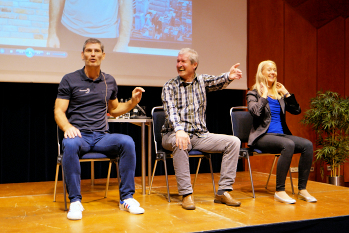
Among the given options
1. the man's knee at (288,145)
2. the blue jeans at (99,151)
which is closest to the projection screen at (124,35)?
the blue jeans at (99,151)

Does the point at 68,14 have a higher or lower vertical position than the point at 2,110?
higher

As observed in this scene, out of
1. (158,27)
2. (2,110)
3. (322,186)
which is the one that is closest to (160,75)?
(158,27)

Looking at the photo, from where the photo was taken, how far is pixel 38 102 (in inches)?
161

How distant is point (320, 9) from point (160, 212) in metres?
4.65

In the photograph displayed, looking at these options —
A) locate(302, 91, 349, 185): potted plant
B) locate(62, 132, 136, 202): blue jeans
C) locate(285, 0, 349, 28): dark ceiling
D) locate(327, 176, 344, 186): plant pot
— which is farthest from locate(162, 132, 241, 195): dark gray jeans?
locate(285, 0, 349, 28): dark ceiling

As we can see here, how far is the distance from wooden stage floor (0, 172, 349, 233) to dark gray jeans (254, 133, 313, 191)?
211mm

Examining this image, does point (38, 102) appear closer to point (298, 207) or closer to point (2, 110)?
point (2, 110)

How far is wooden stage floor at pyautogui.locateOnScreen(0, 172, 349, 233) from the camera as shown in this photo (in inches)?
79.5

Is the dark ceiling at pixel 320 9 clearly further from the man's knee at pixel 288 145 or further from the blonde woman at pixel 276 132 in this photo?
the man's knee at pixel 288 145

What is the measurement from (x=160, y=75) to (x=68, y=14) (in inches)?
52.8

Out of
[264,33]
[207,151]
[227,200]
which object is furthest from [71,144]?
[264,33]

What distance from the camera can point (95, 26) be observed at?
4168 millimetres

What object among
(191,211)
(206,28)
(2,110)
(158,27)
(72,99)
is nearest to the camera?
(191,211)

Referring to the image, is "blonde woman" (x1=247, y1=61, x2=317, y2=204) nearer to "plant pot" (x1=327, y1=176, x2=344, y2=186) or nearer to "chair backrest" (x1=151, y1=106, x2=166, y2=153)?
"chair backrest" (x1=151, y1=106, x2=166, y2=153)
